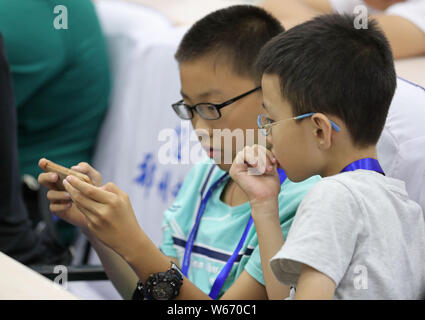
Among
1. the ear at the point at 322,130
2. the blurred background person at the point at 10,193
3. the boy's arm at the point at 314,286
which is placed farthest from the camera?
the blurred background person at the point at 10,193

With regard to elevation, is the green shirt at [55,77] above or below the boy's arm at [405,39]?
below

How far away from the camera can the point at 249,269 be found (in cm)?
113

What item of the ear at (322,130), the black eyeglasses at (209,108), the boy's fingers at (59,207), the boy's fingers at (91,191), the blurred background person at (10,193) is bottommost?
the blurred background person at (10,193)

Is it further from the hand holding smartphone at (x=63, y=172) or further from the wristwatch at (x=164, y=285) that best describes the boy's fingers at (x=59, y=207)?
the wristwatch at (x=164, y=285)

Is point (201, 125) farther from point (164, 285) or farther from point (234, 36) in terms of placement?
point (164, 285)

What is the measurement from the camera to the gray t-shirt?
82 centimetres

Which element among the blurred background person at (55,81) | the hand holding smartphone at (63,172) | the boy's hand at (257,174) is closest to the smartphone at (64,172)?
the hand holding smartphone at (63,172)

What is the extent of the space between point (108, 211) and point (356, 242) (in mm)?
394

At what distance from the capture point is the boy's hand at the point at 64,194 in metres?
1.21

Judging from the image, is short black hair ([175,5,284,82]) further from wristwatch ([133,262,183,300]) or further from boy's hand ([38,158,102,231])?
wristwatch ([133,262,183,300])

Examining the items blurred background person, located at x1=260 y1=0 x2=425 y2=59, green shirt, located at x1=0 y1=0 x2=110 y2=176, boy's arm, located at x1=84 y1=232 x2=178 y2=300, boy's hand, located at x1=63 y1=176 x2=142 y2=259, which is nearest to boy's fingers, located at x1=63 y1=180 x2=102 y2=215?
boy's hand, located at x1=63 y1=176 x2=142 y2=259

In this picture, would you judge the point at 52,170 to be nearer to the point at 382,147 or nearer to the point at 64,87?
the point at 382,147

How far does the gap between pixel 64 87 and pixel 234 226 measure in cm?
109

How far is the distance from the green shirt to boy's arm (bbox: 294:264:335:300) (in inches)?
56.3
